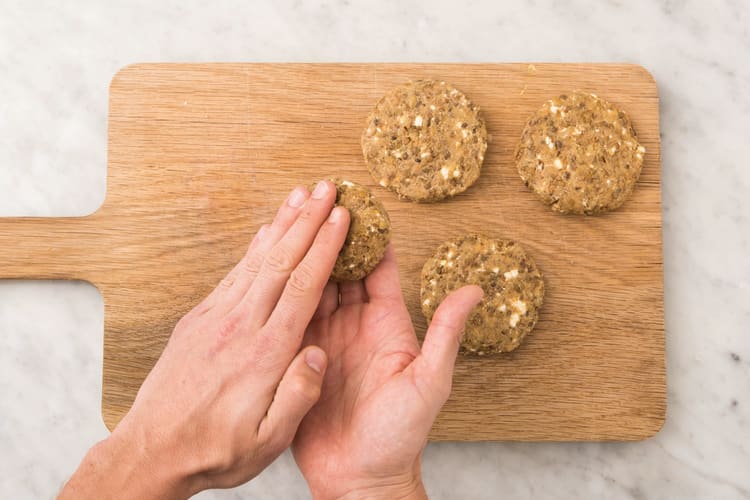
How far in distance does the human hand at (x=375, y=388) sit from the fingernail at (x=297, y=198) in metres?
0.25

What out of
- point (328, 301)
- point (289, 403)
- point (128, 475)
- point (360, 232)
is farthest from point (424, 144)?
point (128, 475)

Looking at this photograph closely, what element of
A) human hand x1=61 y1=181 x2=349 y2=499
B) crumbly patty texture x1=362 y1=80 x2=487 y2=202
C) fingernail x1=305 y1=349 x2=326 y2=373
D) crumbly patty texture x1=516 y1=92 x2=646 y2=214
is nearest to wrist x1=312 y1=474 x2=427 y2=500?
human hand x1=61 y1=181 x2=349 y2=499

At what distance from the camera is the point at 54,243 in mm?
1942

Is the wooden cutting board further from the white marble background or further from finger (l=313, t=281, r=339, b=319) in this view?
finger (l=313, t=281, r=339, b=319)

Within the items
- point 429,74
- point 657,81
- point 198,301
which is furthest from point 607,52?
point 198,301

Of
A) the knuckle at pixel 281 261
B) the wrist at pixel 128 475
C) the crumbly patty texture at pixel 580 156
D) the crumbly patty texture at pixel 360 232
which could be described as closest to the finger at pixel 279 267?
the knuckle at pixel 281 261

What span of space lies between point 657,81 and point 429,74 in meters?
0.80

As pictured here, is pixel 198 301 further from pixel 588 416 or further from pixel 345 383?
pixel 588 416

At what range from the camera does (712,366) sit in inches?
79.7

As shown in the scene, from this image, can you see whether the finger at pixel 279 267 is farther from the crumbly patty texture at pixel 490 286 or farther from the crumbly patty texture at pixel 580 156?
the crumbly patty texture at pixel 580 156

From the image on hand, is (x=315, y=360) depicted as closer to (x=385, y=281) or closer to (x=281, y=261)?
(x=281, y=261)

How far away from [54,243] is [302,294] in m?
1.00

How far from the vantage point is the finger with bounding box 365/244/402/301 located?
166 cm

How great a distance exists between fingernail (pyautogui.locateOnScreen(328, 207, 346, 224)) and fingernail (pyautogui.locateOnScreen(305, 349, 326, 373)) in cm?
32
